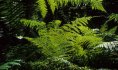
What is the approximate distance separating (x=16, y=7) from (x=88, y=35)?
2.49 feet

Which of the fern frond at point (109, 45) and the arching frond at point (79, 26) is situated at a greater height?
the arching frond at point (79, 26)

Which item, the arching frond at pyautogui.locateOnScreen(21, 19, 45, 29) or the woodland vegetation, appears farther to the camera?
the arching frond at pyautogui.locateOnScreen(21, 19, 45, 29)

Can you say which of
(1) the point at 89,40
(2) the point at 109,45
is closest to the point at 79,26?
(1) the point at 89,40

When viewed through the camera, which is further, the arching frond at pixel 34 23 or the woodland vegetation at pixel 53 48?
the arching frond at pixel 34 23

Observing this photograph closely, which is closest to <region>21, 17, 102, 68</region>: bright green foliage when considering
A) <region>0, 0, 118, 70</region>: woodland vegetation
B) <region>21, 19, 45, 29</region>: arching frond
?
<region>0, 0, 118, 70</region>: woodland vegetation

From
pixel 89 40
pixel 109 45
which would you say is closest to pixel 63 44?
pixel 89 40

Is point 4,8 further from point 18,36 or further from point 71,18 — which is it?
point 71,18

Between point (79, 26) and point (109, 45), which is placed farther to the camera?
point (79, 26)

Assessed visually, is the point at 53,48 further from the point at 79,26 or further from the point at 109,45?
the point at 109,45

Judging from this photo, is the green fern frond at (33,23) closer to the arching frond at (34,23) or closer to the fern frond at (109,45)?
the arching frond at (34,23)

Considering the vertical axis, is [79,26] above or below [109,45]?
above

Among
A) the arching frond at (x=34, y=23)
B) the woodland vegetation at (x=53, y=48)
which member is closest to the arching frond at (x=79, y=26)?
the woodland vegetation at (x=53, y=48)

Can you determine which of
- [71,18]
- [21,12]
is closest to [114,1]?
[71,18]

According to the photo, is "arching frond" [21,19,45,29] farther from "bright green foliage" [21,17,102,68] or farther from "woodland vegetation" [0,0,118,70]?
"bright green foliage" [21,17,102,68]
